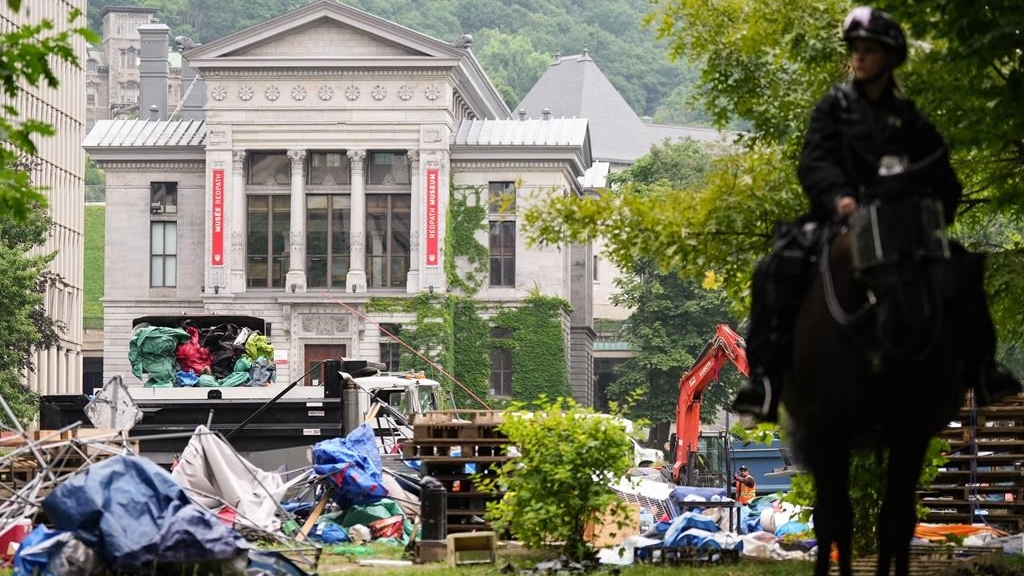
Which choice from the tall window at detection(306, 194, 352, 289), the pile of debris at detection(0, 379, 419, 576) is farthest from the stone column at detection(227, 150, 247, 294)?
the pile of debris at detection(0, 379, 419, 576)

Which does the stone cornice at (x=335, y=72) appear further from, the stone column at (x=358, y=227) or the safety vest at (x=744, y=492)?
the safety vest at (x=744, y=492)

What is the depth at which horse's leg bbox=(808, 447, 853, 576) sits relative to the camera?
860cm

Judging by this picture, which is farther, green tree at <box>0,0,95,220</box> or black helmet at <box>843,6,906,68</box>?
green tree at <box>0,0,95,220</box>

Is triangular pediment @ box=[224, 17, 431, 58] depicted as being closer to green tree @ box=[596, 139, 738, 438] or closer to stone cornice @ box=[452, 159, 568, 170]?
stone cornice @ box=[452, 159, 568, 170]

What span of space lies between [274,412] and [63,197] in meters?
86.1

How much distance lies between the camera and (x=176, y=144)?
83.8 m

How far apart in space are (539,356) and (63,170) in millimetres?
47590

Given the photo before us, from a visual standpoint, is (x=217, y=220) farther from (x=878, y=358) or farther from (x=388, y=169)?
(x=878, y=358)

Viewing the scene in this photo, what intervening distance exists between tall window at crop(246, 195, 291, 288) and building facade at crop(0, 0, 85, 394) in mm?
28773

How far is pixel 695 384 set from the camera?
45844 mm

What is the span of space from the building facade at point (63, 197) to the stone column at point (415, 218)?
34734 millimetres

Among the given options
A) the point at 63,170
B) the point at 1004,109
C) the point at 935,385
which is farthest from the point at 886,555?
the point at 63,170

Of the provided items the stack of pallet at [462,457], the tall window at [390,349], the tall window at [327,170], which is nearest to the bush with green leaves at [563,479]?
the stack of pallet at [462,457]

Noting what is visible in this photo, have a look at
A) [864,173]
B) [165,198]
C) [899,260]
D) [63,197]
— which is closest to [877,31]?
[864,173]
